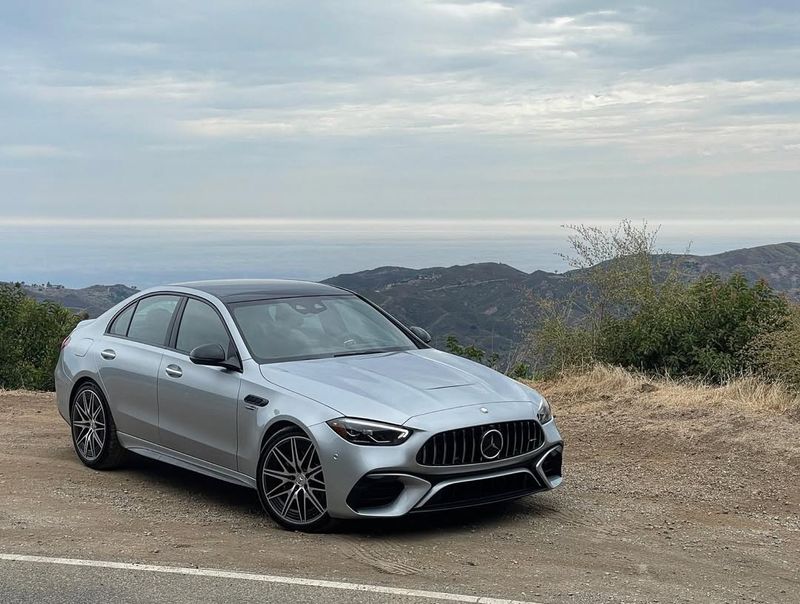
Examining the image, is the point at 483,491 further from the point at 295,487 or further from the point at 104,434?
the point at 104,434

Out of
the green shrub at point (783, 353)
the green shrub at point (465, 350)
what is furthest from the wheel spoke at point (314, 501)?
the green shrub at point (465, 350)

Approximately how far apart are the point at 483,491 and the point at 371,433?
0.88 m

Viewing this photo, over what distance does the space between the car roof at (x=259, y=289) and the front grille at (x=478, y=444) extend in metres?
2.24

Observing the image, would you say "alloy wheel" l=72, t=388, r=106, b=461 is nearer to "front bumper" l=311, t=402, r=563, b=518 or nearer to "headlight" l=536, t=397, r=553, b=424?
"front bumper" l=311, t=402, r=563, b=518

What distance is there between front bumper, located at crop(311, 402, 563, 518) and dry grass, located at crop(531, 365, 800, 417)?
17.2 feet

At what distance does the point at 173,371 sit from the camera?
8.05 m

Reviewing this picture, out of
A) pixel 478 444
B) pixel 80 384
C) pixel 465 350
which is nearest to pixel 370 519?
pixel 478 444

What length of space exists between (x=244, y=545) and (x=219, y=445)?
114cm

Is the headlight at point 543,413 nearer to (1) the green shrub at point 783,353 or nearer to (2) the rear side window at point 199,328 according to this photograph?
(2) the rear side window at point 199,328

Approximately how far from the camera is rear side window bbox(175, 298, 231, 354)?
7.95 m

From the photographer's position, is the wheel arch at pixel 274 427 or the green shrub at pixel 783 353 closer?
the wheel arch at pixel 274 427

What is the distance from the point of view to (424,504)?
21.7 feet

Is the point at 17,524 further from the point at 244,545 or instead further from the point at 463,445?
the point at 463,445

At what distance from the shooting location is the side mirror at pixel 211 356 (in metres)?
7.43
